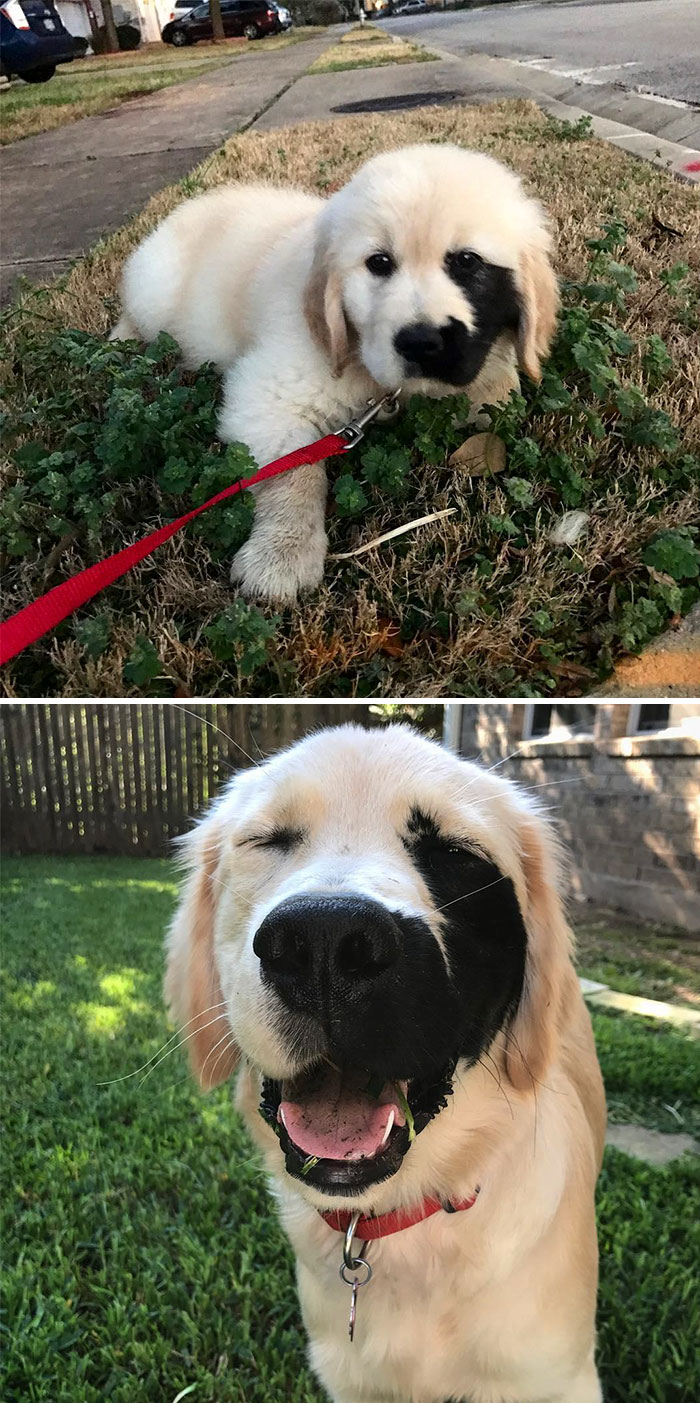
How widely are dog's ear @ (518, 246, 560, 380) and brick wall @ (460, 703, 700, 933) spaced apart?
765mm

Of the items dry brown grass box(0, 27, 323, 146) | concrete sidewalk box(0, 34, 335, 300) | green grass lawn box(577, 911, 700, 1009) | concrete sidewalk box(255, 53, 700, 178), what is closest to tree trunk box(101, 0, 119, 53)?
dry brown grass box(0, 27, 323, 146)

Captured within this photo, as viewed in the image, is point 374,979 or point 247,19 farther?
point 247,19

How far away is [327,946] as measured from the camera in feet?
2.74

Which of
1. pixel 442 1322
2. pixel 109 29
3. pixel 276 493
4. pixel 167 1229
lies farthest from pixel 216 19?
pixel 167 1229

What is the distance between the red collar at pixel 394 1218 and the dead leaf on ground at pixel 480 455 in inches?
53.2

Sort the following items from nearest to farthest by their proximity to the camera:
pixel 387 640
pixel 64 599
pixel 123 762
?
pixel 64 599 < pixel 387 640 < pixel 123 762

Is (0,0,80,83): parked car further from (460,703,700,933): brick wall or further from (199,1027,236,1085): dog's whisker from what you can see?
(199,1027,236,1085): dog's whisker

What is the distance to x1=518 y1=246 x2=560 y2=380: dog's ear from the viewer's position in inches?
72.7

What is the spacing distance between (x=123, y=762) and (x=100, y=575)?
69 cm

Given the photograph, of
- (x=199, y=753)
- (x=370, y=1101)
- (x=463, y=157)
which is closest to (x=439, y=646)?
(x=199, y=753)

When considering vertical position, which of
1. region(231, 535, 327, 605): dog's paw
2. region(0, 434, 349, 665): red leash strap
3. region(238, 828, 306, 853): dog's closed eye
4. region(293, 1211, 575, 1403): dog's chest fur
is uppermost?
region(0, 434, 349, 665): red leash strap

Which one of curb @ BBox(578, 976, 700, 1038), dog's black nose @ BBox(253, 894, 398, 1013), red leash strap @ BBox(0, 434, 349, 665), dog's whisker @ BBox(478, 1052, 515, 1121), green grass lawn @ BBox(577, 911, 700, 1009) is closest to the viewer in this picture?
dog's black nose @ BBox(253, 894, 398, 1013)

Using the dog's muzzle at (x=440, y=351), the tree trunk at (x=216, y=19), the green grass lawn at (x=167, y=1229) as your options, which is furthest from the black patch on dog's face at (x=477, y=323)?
the green grass lawn at (x=167, y=1229)

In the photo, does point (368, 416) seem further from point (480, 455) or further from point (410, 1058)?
point (410, 1058)
